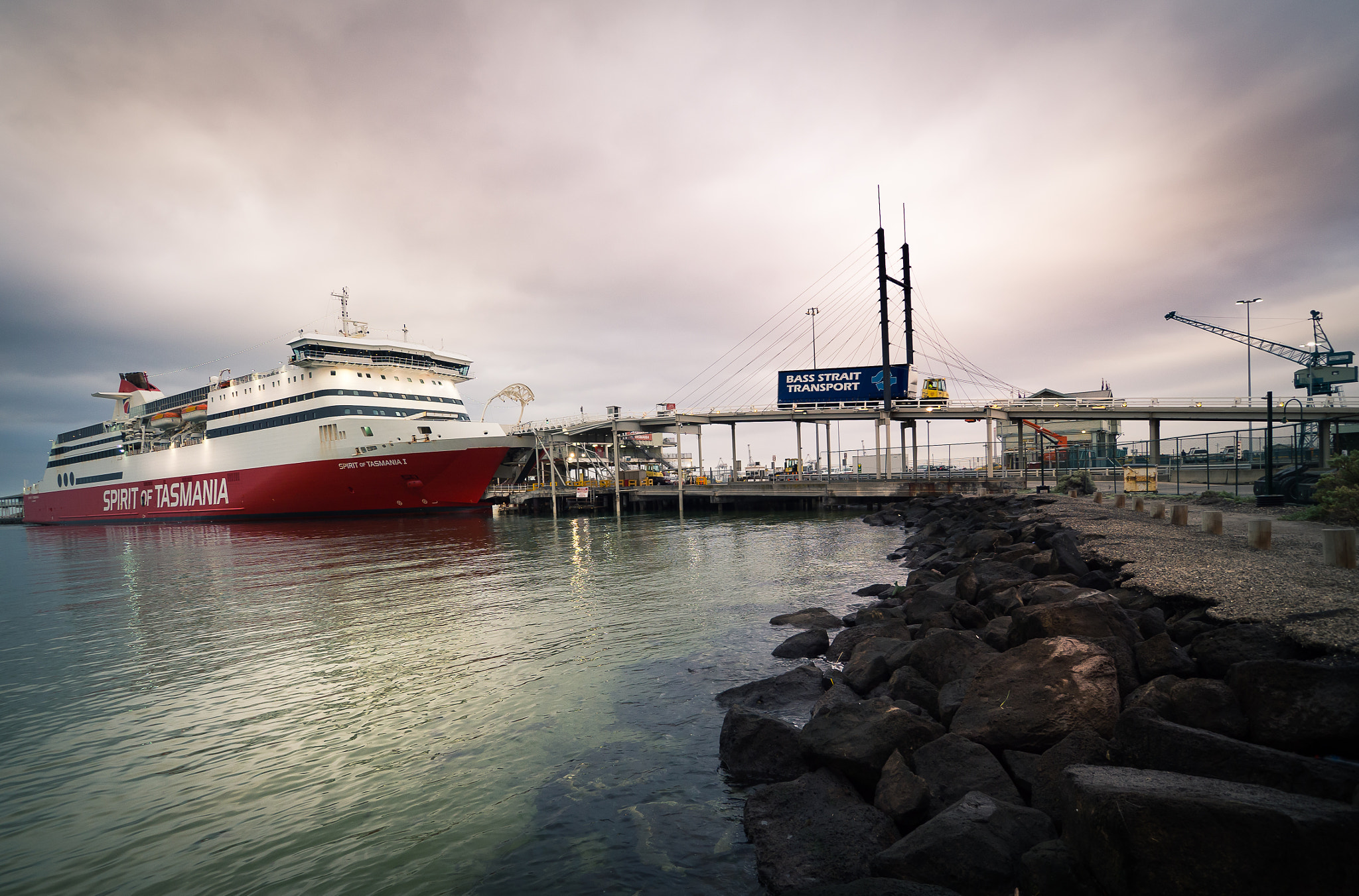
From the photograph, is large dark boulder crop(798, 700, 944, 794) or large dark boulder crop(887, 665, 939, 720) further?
large dark boulder crop(887, 665, 939, 720)

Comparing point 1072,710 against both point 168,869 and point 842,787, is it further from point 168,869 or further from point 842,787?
point 168,869

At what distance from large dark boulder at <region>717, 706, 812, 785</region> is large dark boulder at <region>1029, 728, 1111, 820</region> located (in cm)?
216

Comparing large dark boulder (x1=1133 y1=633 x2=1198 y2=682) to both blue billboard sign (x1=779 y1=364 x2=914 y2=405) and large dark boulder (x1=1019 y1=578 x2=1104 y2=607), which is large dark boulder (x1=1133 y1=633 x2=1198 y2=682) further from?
blue billboard sign (x1=779 y1=364 x2=914 y2=405)

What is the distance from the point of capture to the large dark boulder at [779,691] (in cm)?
824

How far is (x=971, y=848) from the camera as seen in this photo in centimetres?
393

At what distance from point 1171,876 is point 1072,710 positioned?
86.0 inches

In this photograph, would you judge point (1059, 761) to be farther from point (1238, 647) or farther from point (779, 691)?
point (779, 691)

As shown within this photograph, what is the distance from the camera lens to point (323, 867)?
5324 millimetres

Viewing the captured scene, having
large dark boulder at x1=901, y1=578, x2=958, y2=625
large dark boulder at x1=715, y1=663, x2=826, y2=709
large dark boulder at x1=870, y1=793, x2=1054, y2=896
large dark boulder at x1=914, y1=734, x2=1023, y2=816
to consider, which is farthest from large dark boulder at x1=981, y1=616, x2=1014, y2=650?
large dark boulder at x1=870, y1=793, x2=1054, y2=896

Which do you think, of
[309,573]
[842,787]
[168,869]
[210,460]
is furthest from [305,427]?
[842,787]

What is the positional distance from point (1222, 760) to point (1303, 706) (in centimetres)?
113

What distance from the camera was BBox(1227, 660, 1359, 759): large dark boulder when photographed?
4.18 metres

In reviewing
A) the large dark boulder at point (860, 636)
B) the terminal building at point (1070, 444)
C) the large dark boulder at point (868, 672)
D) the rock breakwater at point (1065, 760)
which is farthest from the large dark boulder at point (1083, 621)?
the terminal building at point (1070, 444)

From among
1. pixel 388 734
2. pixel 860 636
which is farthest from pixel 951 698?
pixel 388 734
